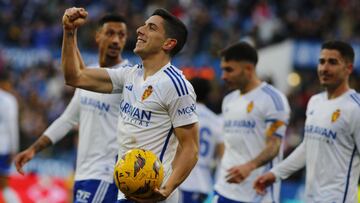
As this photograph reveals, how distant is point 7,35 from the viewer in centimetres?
2917

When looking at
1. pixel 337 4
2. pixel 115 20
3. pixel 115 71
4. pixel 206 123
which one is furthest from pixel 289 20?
pixel 115 71

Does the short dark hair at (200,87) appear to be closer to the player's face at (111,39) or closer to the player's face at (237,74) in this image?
the player's face at (237,74)

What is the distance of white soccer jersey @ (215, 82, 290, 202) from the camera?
9.41 meters

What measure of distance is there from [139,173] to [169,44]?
127cm

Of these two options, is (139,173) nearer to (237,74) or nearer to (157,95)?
(157,95)

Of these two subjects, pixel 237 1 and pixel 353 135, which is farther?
pixel 237 1

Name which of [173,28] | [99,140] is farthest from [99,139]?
[173,28]

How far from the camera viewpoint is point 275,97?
31.1 feet

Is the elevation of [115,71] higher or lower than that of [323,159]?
higher

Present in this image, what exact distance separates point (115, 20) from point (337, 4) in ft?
53.4

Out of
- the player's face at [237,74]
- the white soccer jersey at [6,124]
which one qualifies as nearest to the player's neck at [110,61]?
the player's face at [237,74]

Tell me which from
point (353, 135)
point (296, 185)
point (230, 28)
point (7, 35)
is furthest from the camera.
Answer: point (7, 35)

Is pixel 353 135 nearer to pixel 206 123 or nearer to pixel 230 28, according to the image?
pixel 206 123

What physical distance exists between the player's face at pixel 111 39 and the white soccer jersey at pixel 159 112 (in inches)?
81.0
